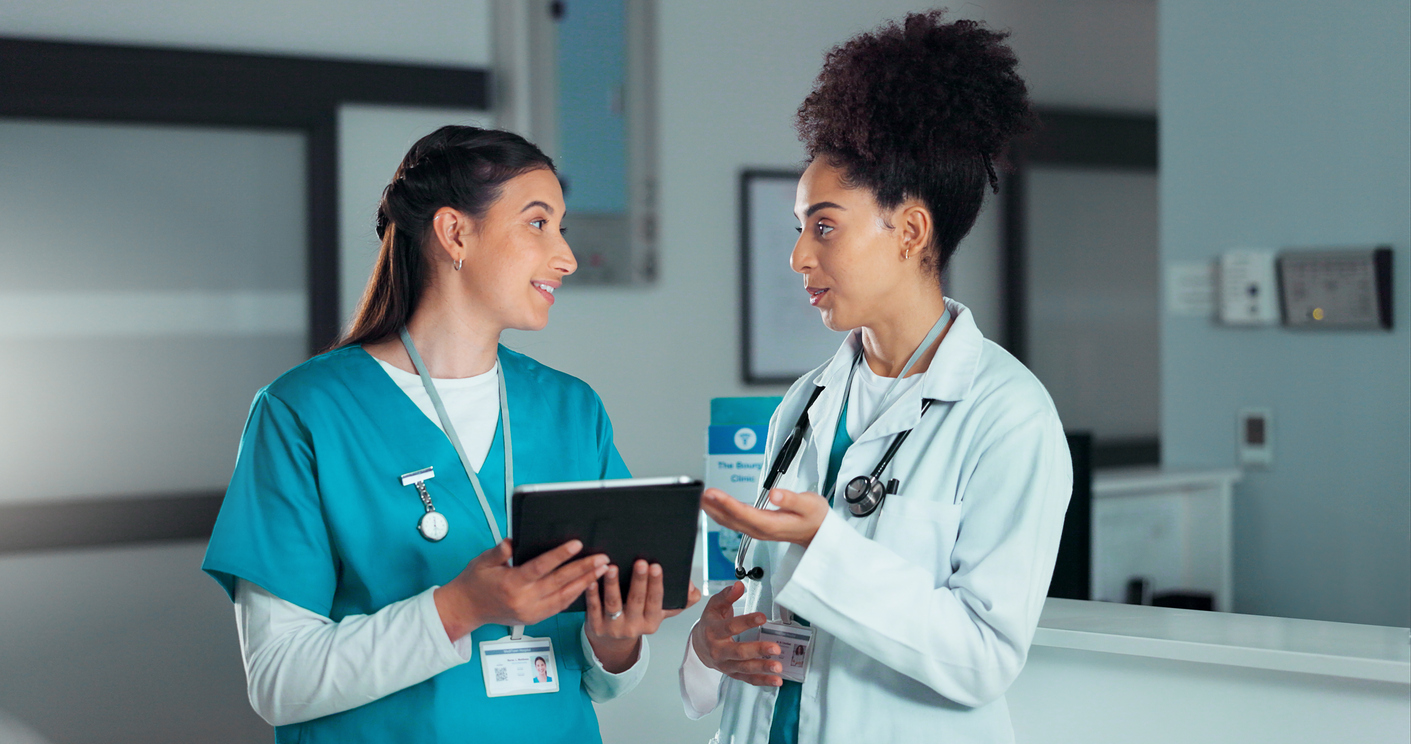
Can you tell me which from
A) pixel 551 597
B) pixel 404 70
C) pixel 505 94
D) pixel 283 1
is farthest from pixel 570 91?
pixel 551 597

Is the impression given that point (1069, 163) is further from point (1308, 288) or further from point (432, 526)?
point (432, 526)

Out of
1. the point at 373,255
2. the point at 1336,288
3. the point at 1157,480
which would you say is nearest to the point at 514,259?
the point at 373,255

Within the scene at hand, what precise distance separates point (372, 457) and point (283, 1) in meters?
2.78

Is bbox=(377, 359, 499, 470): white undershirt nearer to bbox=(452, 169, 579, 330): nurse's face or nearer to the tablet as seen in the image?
bbox=(452, 169, 579, 330): nurse's face

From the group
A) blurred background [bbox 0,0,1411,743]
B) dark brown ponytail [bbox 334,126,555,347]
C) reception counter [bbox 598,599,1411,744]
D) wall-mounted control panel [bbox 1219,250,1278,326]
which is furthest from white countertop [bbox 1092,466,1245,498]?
dark brown ponytail [bbox 334,126,555,347]

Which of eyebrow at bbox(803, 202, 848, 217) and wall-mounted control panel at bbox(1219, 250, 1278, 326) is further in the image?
wall-mounted control panel at bbox(1219, 250, 1278, 326)

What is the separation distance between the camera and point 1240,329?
3.79 meters

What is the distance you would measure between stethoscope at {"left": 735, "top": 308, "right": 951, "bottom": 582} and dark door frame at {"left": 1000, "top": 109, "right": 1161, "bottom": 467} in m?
3.57

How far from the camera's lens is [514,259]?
60.7 inches

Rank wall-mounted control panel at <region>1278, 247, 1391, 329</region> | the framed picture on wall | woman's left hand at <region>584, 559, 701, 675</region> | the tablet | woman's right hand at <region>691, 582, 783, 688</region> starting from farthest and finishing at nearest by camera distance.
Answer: the framed picture on wall → wall-mounted control panel at <region>1278, 247, 1391, 329</region> → woman's right hand at <region>691, 582, 783, 688</region> → woman's left hand at <region>584, 559, 701, 675</region> → the tablet

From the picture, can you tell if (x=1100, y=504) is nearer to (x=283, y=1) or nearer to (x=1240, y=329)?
(x=1240, y=329)

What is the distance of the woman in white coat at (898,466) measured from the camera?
1.24 metres

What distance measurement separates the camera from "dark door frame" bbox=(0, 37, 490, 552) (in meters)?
3.38

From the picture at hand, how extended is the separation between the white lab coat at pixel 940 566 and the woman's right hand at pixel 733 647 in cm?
5
